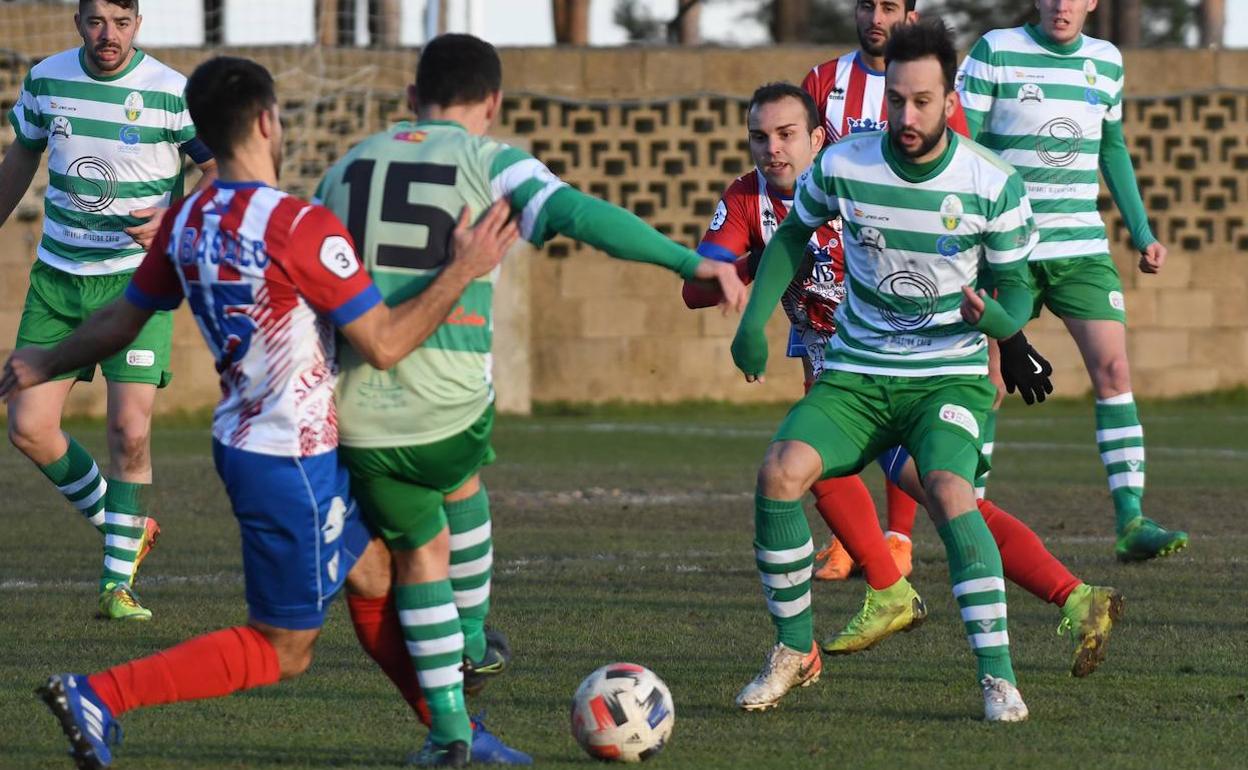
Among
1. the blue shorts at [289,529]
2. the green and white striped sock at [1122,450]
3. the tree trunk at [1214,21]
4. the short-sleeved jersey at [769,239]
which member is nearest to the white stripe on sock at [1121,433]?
the green and white striped sock at [1122,450]

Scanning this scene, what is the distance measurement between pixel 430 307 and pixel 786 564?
1.55 metres

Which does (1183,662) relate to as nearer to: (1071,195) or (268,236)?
(1071,195)

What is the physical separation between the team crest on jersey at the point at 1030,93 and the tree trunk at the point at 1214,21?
15593 mm

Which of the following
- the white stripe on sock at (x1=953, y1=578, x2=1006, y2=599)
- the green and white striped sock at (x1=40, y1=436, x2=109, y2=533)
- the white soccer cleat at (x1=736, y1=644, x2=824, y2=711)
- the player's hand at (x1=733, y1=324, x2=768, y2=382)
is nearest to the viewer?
the white stripe on sock at (x1=953, y1=578, x2=1006, y2=599)

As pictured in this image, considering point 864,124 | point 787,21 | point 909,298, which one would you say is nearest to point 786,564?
point 909,298

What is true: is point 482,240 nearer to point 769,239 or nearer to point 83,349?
point 83,349

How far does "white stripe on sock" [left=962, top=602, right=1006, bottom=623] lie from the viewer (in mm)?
5051

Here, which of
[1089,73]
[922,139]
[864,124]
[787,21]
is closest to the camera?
[922,139]

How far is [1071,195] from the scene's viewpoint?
786 cm

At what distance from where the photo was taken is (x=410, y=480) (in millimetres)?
4371

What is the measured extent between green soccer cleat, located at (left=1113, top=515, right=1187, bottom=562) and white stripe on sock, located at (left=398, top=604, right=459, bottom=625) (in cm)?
388

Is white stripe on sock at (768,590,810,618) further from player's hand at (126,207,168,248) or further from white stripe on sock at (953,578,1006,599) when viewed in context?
player's hand at (126,207,168,248)

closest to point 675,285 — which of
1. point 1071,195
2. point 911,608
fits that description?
point 1071,195

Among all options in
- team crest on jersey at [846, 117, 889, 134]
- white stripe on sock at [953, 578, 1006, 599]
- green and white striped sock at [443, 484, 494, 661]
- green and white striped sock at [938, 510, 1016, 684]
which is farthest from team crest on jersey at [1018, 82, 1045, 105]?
green and white striped sock at [443, 484, 494, 661]
